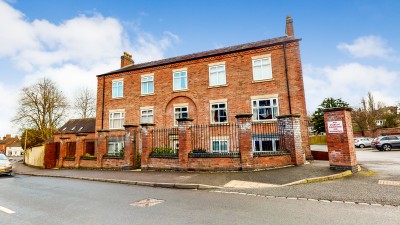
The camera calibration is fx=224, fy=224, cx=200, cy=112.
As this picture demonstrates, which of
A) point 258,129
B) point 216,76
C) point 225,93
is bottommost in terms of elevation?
point 258,129

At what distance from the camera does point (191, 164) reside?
1177 centimetres

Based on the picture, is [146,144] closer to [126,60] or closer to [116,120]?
[116,120]

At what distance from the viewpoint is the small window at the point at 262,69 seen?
1736 centimetres

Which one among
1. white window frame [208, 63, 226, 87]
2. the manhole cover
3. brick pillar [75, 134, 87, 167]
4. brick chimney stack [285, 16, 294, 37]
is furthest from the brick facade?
the manhole cover

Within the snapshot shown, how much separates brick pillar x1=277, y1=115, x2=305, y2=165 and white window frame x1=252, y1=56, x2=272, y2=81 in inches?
263

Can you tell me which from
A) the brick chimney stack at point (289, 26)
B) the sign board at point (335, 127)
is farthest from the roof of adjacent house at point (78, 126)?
the sign board at point (335, 127)

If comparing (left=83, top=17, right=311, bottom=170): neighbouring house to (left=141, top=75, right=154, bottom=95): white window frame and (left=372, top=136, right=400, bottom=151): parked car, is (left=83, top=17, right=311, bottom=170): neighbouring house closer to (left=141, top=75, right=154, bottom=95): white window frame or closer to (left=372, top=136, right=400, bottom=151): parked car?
(left=141, top=75, right=154, bottom=95): white window frame

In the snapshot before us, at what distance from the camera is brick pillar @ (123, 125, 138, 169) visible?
554 inches

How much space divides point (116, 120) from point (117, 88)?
134 inches

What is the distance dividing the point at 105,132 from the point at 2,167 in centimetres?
677

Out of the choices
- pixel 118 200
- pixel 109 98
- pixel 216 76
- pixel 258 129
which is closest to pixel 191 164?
pixel 118 200

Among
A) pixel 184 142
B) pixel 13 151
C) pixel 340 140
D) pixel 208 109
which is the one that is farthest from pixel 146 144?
pixel 13 151

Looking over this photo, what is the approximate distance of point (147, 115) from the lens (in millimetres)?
21234

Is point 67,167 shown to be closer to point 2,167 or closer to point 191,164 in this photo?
point 2,167
